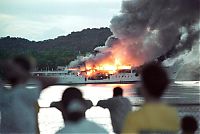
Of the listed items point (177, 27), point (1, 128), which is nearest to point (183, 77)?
point (177, 27)

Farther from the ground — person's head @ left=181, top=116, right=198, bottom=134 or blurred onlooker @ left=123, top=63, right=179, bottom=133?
blurred onlooker @ left=123, top=63, right=179, bottom=133

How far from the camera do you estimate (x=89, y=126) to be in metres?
2.45

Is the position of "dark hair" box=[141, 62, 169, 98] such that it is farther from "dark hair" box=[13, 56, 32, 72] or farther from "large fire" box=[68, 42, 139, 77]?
"large fire" box=[68, 42, 139, 77]

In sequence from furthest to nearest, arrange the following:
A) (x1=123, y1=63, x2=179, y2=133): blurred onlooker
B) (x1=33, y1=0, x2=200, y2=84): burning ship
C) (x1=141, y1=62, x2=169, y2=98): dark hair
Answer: (x1=33, y1=0, x2=200, y2=84): burning ship < (x1=141, y1=62, x2=169, y2=98): dark hair < (x1=123, y1=63, x2=179, y2=133): blurred onlooker

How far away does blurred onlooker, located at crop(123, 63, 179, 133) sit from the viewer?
205 cm

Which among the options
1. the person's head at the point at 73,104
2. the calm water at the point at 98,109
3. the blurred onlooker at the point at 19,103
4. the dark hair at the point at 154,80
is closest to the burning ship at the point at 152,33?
the calm water at the point at 98,109

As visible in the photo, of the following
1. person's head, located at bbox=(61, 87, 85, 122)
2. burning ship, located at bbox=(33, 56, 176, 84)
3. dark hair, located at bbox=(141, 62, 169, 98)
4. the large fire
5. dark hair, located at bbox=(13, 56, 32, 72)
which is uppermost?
the large fire

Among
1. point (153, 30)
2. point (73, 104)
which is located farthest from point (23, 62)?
point (153, 30)

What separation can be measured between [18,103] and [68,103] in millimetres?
532

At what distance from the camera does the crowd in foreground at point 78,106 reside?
2.10 m

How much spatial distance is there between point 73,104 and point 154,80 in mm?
483

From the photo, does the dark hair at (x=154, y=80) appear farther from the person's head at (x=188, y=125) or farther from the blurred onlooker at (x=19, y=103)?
the person's head at (x=188, y=125)

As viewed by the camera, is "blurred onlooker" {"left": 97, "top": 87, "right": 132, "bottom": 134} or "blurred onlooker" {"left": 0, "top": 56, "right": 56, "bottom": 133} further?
"blurred onlooker" {"left": 97, "top": 87, "right": 132, "bottom": 134}

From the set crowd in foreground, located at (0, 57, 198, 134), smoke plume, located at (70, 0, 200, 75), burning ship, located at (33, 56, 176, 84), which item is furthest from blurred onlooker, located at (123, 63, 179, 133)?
burning ship, located at (33, 56, 176, 84)
